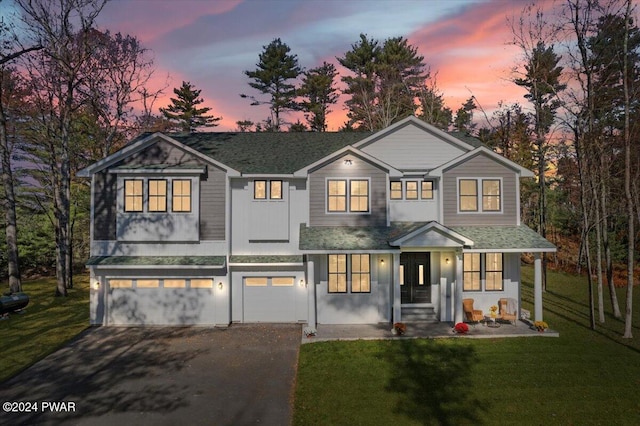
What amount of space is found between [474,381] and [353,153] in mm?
9650

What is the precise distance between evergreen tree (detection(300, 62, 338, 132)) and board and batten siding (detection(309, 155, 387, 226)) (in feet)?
89.5

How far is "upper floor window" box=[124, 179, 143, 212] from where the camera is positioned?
52.9 feet

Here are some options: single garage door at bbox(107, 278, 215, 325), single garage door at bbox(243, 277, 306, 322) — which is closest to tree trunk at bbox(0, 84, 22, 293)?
single garage door at bbox(107, 278, 215, 325)

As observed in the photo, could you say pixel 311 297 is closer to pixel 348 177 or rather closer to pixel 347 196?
pixel 347 196

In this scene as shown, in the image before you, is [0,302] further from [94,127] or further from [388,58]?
[388,58]

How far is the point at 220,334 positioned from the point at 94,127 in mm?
23472

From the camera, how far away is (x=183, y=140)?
1947cm

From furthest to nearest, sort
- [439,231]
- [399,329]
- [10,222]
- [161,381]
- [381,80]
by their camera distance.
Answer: [381,80], [10,222], [439,231], [399,329], [161,381]

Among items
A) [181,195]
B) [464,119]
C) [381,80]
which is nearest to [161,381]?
[181,195]

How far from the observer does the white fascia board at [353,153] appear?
16141mm

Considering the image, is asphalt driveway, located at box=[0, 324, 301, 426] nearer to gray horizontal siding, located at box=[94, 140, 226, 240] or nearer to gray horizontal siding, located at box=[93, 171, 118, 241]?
gray horizontal siding, located at box=[93, 171, 118, 241]

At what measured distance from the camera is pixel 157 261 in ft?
51.4

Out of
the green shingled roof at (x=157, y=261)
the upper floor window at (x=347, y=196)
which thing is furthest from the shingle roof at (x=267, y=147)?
the green shingled roof at (x=157, y=261)

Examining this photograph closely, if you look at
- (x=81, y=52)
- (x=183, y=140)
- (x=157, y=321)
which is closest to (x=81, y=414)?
(x=157, y=321)
